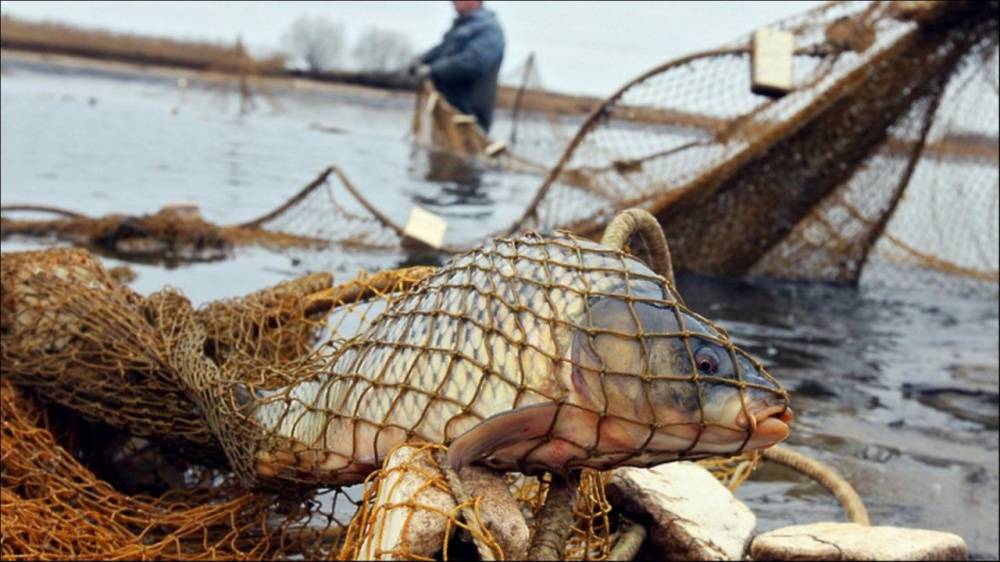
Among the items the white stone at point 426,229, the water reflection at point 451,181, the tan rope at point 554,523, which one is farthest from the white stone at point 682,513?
the water reflection at point 451,181

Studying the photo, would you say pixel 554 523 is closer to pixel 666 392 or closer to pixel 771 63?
→ pixel 666 392

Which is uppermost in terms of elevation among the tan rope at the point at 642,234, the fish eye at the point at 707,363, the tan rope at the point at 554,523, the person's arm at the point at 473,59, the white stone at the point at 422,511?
the person's arm at the point at 473,59

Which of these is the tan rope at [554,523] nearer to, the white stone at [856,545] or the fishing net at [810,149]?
the white stone at [856,545]

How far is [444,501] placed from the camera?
2137 mm

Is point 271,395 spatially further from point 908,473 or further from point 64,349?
point 908,473

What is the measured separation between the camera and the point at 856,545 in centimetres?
307

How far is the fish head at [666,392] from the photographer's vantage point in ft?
7.25

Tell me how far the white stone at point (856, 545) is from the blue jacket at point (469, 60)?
46.4 ft

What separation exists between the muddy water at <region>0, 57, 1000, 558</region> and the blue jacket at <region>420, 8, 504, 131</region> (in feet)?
4.07

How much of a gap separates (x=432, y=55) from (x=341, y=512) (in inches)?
565

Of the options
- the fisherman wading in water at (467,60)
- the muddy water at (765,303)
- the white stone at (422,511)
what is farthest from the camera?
the fisherman wading in water at (467,60)

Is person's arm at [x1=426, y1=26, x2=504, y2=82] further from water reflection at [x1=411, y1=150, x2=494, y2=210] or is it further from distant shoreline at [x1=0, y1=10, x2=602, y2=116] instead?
distant shoreline at [x1=0, y1=10, x2=602, y2=116]

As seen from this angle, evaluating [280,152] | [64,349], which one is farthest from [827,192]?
[280,152]

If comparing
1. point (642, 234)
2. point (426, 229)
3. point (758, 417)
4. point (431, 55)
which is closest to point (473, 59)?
point (431, 55)
